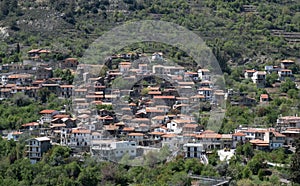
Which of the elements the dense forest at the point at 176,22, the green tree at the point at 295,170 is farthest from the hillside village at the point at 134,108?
the green tree at the point at 295,170

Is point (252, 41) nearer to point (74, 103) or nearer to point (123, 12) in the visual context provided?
point (123, 12)

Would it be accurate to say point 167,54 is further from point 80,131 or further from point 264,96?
point 80,131

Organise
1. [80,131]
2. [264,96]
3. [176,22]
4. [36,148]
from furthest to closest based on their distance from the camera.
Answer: [176,22]
[264,96]
[80,131]
[36,148]

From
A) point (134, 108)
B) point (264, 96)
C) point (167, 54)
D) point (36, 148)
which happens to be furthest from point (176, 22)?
point (36, 148)

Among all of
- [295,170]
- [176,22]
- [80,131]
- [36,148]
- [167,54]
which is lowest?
[295,170]

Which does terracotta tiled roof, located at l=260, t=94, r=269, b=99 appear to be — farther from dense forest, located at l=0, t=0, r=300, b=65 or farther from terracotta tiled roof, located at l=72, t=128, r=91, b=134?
terracotta tiled roof, located at l=72, t=128, r=91, b=134

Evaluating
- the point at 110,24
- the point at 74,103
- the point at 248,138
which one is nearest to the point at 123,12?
the point at 110,24

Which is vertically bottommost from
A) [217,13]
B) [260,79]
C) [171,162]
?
[171,162]

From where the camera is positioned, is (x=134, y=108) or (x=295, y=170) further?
Answer: (x=134, y=108)
